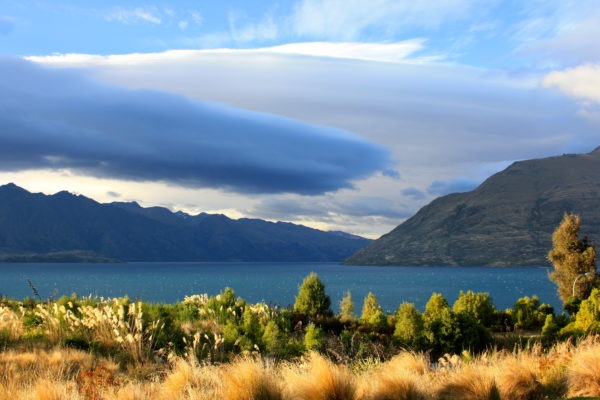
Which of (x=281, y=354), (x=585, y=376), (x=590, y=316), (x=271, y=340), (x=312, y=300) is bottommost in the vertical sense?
(x=281, y=354)

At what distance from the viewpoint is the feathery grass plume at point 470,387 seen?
26.1 feet

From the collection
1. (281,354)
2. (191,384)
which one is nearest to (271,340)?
(281,354)

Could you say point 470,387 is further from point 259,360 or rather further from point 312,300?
point 312,300

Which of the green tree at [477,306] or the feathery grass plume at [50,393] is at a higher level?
the feathery grass plume at [50,393]

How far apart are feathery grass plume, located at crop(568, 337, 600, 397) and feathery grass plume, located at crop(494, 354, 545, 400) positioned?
56 cm

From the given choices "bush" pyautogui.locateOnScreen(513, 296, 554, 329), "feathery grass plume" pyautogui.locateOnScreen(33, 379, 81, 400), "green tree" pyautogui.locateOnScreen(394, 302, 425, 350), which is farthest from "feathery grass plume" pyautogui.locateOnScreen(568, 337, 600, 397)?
"bush" pyautogui.locateOnScreen(513, 296, 554, 329)

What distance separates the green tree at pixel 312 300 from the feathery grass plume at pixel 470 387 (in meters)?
14.5

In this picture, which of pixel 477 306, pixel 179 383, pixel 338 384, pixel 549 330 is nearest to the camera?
pixel 338 384

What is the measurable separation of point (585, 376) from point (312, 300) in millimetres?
14839

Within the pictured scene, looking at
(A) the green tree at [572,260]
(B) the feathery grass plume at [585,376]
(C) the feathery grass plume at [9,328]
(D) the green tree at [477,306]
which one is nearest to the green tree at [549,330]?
(D) the green tree at [477,306]

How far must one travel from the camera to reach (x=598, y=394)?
8430 millimetres

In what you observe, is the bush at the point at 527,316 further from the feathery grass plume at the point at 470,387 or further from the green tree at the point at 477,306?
the feathery grass plume at the point at 470,387

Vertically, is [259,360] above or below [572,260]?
below

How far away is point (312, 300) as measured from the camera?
75.6 ft
